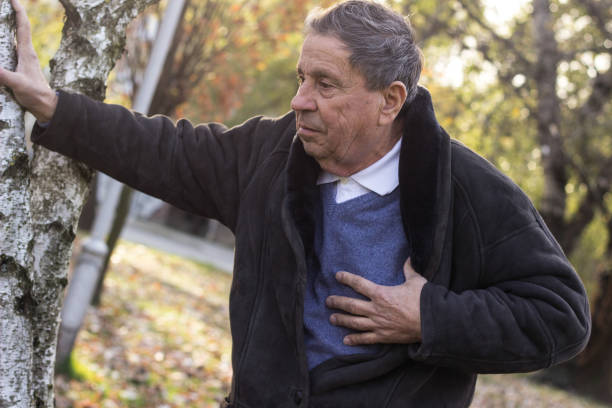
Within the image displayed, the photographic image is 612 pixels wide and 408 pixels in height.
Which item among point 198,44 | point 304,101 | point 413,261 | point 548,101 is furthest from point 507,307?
point 548,101

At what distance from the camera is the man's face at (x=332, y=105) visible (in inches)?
92.4

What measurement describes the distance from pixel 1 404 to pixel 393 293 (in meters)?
1.25

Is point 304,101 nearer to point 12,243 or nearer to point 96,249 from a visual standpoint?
point 12,243

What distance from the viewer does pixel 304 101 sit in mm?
2346

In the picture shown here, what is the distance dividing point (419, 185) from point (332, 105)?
15.4 inches

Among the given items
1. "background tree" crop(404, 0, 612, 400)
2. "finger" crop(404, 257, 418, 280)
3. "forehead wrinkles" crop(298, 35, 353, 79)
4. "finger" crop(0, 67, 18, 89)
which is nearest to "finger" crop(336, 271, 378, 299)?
"finger" crop(404, 257, 418, 280)

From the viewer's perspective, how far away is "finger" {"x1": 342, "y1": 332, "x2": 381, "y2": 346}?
7.56ft

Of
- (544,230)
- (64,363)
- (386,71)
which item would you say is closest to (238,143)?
(386,71)

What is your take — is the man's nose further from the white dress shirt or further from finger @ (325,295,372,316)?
finger @ (325,295,372,316)

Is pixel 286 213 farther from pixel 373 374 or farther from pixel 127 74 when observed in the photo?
pixel 127 74

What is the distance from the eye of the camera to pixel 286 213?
2385 mm

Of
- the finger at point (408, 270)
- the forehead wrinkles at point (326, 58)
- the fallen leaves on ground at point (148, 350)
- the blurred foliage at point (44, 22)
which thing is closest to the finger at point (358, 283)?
the finger at point (408, 270)

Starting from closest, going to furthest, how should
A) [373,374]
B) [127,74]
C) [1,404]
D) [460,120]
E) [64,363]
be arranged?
[1,404] < [373,374] < [64,363] < [127,74] < [460,120]

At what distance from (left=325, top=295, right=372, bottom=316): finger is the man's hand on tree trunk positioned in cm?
110
